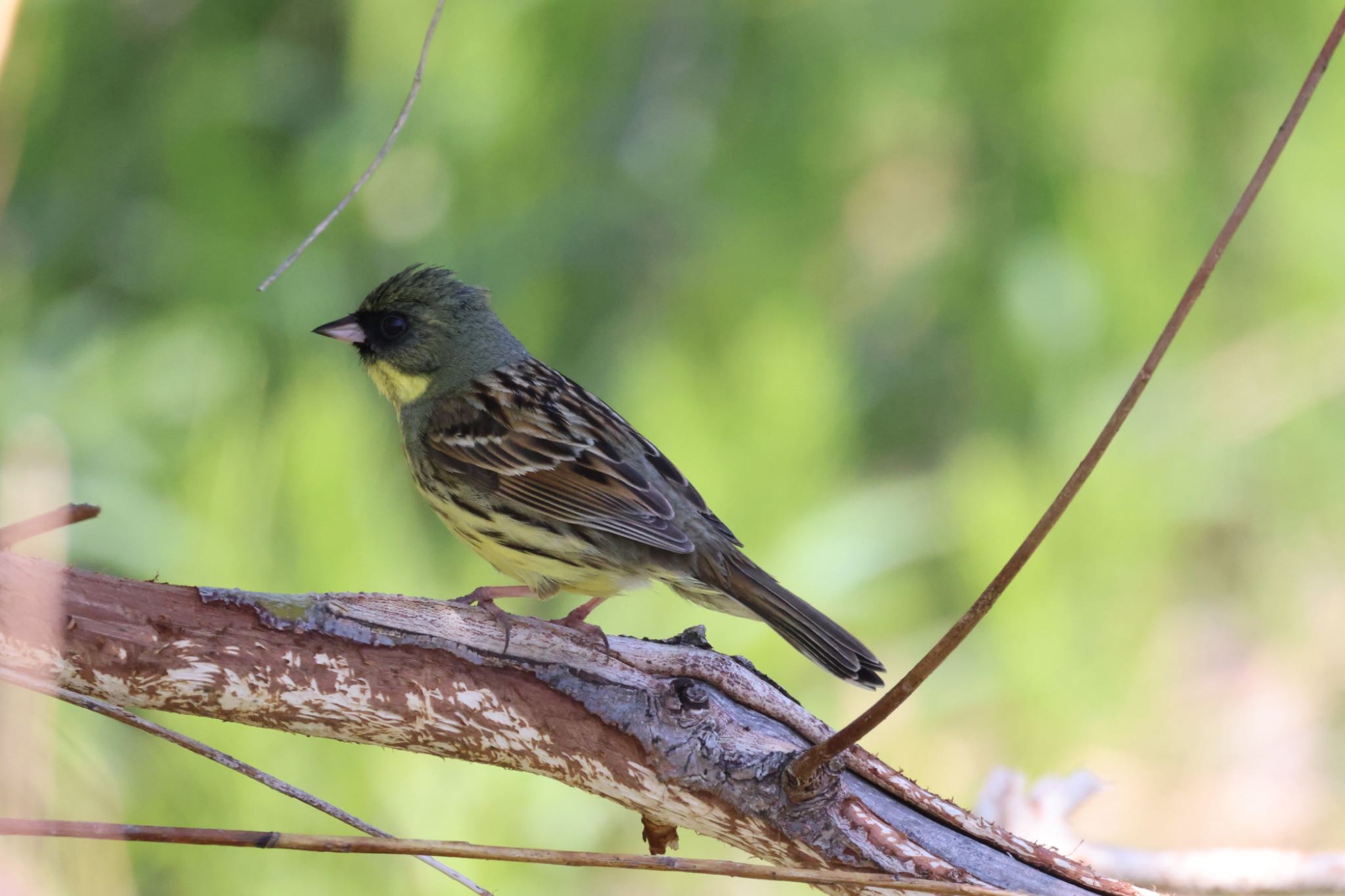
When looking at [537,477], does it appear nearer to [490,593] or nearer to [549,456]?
[549,456]

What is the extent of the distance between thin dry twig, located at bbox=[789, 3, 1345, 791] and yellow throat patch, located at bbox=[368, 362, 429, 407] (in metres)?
2.20

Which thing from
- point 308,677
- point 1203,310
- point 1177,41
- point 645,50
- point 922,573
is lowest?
point 308,677

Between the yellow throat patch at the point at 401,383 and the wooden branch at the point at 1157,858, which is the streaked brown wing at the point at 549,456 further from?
the wooden branch at the point at 1157,858

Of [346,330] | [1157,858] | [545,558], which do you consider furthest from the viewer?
[346,330]

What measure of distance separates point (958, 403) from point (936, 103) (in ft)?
4.94

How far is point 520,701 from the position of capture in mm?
2109

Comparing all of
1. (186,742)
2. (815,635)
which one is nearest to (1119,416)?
(186,742)

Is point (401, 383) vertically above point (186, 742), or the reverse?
point (401, 383)

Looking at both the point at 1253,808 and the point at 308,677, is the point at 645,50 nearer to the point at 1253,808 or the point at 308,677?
the point at 1253,808

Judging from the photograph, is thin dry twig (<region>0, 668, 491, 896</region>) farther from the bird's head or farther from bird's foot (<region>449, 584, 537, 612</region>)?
the bird's head

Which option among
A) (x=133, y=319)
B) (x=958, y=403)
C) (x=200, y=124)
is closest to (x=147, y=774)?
(x=133, y=319)

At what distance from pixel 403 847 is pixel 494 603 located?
104cm

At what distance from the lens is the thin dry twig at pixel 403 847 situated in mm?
1455

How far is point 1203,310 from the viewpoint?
607 cm
